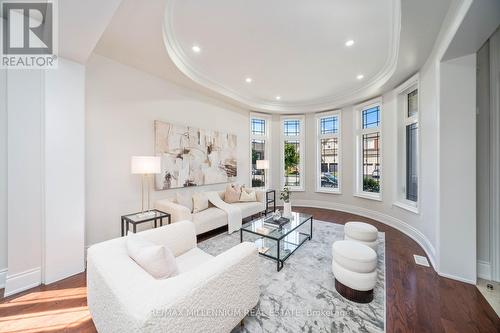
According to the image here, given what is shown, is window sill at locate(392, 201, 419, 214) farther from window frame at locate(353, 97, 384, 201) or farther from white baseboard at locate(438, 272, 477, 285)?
white baseboard at locate(438, 272, 477, 285)

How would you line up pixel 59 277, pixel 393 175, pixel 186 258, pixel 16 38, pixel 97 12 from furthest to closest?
pixel 393 175
pixel 59 277
pixel 16 38
pixel 186 258
pixel 97 12

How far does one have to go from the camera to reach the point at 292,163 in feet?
19.5

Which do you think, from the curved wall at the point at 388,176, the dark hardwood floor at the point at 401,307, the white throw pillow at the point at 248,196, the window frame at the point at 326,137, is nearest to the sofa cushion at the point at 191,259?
the dark hardwood floor at the point at 401,307

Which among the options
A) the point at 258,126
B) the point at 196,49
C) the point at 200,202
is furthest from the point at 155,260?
the point at 258,126

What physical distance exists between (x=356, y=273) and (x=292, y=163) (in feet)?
14.0

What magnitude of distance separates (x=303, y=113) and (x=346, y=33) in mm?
3150

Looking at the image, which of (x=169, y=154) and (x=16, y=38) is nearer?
(x=16, y=38)

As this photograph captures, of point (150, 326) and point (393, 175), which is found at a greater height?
point (393, 175)

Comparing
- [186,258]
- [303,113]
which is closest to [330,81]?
[303,113]

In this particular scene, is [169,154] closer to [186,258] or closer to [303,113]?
[186,258]

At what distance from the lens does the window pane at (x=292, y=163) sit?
5.93 m

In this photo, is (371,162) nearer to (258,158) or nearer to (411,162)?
(411,162)

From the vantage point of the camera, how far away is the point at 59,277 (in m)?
2.19

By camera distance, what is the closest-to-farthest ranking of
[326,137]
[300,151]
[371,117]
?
[371,117], [326,137], [300,151]
